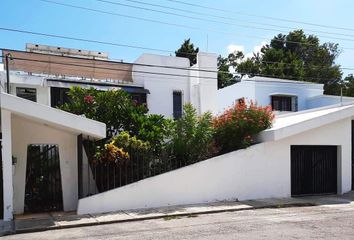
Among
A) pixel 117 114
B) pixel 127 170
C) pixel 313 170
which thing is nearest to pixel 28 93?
pixel 117 114

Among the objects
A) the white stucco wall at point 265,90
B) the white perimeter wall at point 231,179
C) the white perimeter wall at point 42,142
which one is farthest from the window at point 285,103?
the white perimeter wall at point 42,142

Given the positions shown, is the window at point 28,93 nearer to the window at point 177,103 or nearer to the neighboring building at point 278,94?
the window at point 177,103

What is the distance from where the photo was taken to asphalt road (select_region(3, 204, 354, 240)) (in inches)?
A: 341

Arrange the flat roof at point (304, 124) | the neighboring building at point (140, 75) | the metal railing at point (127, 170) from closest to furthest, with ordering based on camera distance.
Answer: the metal railing at point (127, 170)
the flat roof at point (304, 124)
the neighboring building at point (140, 75)

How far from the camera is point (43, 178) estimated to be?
12.9m

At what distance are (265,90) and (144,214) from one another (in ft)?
71.2

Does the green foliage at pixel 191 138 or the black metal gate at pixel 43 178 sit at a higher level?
the green foliage at pixel 191 138

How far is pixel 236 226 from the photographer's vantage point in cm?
968

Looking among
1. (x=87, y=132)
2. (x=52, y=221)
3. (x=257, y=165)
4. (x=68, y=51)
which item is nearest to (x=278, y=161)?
(x=257, y=165)

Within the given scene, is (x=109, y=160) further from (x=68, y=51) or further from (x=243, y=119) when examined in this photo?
(x=68, y=51)

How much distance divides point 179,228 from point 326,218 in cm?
406

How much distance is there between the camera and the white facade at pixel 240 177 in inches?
486

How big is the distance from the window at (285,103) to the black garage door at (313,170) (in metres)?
15.7

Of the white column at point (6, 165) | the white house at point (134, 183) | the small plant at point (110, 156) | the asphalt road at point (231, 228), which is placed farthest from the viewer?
the small plant at point (110, 156)
